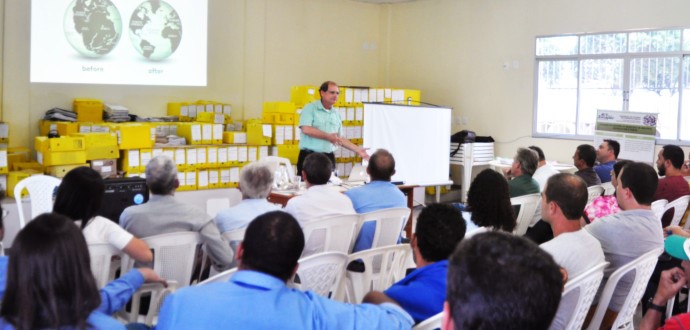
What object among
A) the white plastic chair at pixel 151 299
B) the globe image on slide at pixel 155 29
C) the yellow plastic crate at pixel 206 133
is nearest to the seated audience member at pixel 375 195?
the white plastic chair at pixel 151 299

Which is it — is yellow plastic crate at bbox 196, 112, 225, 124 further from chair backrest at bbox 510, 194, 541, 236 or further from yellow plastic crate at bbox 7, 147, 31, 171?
chair backrest at bbox 510, 194, 541, 236

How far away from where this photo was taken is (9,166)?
676cm

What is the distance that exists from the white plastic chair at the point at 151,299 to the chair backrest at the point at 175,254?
153mm

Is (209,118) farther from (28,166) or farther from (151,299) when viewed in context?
(151,299)

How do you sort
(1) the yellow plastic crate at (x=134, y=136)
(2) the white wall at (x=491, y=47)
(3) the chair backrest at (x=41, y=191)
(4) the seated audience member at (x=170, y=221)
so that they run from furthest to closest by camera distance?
1. (2) the white wall at (x=491, y=47)
2. (1) the yellow plastic crate at (x=134, y=136)
3. (3) the chair backrest at (x=41, y=191)
4. (4) the seated audience member at (x=170, y=221)

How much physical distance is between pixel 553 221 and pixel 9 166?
5.61 meters

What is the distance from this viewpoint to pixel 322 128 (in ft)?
23.3

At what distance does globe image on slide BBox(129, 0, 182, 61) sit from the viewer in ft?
26.1

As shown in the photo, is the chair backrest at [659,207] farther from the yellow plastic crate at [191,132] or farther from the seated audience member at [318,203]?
the yellow plastic crate at [191,132]

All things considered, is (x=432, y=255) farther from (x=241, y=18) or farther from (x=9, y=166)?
(x=241, y=18)

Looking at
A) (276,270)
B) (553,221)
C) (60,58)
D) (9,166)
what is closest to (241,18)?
(60,58)

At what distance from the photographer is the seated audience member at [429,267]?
216 centimetres

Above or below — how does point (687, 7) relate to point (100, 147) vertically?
above

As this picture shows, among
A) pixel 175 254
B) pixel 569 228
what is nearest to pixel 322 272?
pixel 175 254
